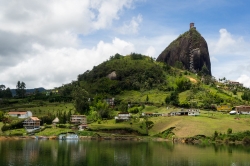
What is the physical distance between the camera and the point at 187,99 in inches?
6378

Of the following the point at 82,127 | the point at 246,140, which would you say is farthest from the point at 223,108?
the point at 82,127

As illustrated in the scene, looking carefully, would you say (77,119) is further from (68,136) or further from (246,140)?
(246,140)

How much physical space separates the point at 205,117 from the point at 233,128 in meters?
16.7

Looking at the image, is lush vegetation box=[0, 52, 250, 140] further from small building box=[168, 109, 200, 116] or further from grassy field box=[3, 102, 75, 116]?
small building box=[168, 109, 200, 116]

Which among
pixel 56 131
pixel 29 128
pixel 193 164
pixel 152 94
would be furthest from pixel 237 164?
pixel 152 94

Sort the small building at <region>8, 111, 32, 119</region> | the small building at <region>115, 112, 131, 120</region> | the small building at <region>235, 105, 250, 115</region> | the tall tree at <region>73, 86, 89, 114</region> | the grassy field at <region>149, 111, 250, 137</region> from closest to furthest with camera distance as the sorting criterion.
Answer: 1. the grassy field at <region>149, 111, 250, 137</region>
2. the small building at <region>235, 105, 250, 115</region>
3. the small building at <region>115, 112, 131, 120</region>
4. the small building at <region>8, 111, 32, 119</region>
5. the tall tree at <region>73, 86, 89, 114</region>

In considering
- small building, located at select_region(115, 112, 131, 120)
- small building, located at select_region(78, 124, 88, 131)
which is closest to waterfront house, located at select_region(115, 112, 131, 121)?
small building, located at select_region(115, 112, 131, 120)

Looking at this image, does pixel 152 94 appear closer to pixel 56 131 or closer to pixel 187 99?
pixel 187 99

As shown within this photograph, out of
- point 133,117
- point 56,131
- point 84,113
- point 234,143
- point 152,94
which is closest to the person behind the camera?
point 234,143

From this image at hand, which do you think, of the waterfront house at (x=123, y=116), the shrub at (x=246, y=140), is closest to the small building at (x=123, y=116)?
the waterfront house at (x=123, y=116)

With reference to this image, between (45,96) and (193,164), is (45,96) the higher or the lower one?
the higher one

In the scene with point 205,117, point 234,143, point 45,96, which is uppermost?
point 45,96

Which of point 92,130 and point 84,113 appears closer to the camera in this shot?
point 92,130

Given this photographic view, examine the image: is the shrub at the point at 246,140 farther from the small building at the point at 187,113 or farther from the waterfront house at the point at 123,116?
the waterfront house at the point at 123,116
